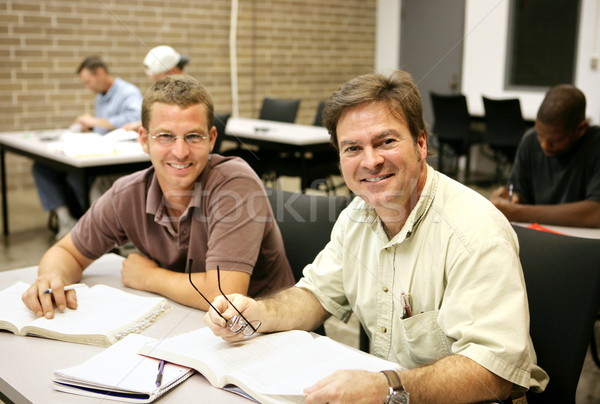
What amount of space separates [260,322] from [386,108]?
0.57 meters

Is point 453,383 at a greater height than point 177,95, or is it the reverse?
point 177,95

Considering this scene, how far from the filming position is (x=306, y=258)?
6.14 ft

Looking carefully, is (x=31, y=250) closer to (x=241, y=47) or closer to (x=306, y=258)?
(x=306, y=258)

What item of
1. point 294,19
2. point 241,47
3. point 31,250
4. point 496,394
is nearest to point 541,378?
point 496,394

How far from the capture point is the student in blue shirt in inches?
172

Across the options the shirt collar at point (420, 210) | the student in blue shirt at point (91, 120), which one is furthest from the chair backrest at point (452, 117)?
the shirt collar at point (420, 210)

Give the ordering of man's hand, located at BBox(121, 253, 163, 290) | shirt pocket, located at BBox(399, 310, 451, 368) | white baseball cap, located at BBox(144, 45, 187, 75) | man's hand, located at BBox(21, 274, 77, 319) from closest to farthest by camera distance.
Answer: shirt pocket, located at BBox(399, 310, 451, 368) < man's hand, located at BBox(21, 274, 77, 319) < man's hand, located at BBox(121, 253, 163, 290) < white baseball cap, located at BBox(144, 45, 187, 75)

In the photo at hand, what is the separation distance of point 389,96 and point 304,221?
0.67 meters

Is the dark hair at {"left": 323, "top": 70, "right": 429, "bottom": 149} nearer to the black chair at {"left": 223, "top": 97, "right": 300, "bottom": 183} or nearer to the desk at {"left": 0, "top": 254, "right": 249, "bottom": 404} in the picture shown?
the desk at {"left": 0, "top": 254, "right": 249, "bottom": 404}

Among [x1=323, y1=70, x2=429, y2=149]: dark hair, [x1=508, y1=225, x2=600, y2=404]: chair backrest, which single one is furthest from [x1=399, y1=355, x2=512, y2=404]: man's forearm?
[x1=323, y1=70, x2=429, y2=149]: dark hair

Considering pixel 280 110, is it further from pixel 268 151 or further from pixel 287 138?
pixel 287 138

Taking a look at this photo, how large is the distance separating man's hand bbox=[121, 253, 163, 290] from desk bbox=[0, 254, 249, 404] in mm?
30

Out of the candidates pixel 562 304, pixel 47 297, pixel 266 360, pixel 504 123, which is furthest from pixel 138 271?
pixel 504 123

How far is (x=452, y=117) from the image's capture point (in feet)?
19.3
